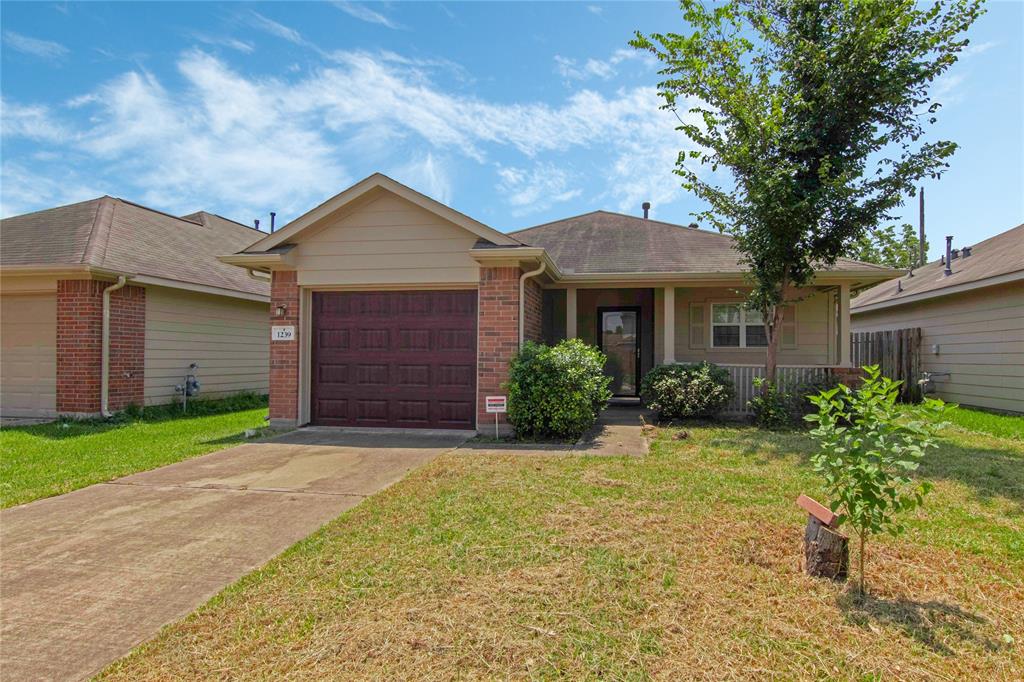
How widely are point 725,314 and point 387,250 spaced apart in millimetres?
7387

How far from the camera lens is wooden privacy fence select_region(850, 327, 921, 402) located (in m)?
14.0

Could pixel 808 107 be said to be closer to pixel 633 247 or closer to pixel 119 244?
pixel 633 247

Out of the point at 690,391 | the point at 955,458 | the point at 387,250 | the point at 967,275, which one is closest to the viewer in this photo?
the point at 955,458

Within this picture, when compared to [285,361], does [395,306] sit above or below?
above

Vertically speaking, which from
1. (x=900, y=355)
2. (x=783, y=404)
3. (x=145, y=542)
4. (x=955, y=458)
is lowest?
(x=145, y=542)

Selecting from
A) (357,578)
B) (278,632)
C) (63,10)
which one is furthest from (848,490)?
(63,10)

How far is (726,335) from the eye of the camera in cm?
1177

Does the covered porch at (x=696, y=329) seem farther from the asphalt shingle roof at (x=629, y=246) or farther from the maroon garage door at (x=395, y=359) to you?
the maroon garage door at (x=395, y=359)

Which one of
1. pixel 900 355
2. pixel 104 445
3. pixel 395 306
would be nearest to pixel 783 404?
pixel 395 306

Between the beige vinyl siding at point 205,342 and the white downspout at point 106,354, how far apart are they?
0.78m

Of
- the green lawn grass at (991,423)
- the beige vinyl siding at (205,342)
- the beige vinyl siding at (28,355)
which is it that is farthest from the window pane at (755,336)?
the beige vinyl siding at (28,355)

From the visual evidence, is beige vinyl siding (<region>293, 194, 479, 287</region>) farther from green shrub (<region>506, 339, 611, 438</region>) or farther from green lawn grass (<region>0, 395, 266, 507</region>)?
green lawn grass (<region>0, 395, 266, 507</region>)

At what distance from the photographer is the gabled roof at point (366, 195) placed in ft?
27.3

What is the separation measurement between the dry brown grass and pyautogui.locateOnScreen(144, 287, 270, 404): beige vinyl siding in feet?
27.5
